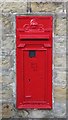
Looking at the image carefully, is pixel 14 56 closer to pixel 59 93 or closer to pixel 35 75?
pixel 35 75

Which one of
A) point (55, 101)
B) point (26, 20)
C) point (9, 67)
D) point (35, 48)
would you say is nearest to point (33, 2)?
point (26, 20)

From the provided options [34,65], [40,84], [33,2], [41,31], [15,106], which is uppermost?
[33,2]

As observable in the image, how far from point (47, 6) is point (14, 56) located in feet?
2.53

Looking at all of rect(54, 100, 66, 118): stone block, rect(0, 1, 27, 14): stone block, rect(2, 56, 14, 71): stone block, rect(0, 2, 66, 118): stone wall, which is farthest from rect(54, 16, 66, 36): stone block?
rect(54, 100, 66, 118): stone block

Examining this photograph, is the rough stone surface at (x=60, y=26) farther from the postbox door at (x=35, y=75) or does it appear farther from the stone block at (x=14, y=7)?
the stone block at (x=14, y=7)

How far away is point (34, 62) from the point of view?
4109 mm

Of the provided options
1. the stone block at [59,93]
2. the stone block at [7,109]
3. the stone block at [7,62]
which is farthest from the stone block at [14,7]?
the stone block at [7,109]

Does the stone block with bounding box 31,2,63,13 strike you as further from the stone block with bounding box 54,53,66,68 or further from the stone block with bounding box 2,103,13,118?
the stone block with bounding box 2,103,13,118

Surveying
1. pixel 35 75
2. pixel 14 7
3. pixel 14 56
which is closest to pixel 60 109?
pixel 35 75

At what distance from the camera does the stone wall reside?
4.05 meters

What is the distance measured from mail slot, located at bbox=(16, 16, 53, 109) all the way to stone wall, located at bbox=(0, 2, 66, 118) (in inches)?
2.5

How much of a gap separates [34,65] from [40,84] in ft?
0.86

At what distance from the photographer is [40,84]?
415 centimetres

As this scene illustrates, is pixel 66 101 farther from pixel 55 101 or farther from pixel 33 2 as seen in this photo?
pixel 33 2
